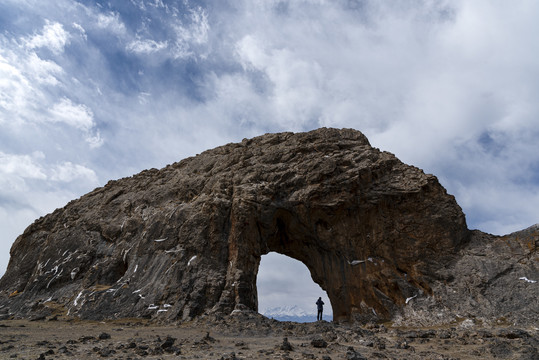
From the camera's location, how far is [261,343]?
52.2ft

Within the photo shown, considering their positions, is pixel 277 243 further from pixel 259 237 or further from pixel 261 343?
pixel 261 343

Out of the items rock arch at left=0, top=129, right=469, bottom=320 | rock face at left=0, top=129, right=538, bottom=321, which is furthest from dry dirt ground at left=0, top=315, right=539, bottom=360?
rock arch at left=0, top=129, right=469, bottom=320

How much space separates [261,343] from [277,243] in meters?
15.6

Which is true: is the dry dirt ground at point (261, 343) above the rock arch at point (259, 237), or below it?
below

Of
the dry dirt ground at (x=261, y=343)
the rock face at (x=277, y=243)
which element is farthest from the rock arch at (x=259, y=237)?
the dry dirt ground at (x=261, y=343)

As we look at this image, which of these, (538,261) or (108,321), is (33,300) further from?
(538,261)

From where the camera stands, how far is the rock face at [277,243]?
80.7 ft

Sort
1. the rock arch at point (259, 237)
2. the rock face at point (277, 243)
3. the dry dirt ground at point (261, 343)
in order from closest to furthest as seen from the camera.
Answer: the dry dirt ground at point (261, 343) → the rock face at point (277, 243) → the rock arch at point (259, 237)

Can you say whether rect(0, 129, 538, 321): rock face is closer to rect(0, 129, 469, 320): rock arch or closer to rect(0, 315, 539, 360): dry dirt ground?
rect(0, 129, 469, 320): rock arch

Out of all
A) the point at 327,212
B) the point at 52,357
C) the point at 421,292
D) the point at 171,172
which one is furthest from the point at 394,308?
the point at 171,172

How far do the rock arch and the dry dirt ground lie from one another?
13.1ft

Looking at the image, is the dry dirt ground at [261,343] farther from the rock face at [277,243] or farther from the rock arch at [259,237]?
the rock arch at [259,237]

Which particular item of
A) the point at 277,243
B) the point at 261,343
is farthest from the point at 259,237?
the point at 261,343

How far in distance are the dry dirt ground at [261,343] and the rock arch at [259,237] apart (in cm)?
399
